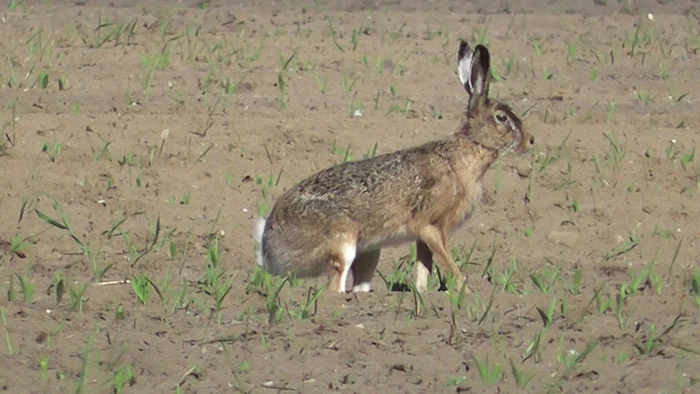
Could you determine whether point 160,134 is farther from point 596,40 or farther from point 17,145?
point 596,40

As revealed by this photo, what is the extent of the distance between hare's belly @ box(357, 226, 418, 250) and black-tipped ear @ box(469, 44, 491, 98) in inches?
35.6

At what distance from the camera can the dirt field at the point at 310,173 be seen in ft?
18.3

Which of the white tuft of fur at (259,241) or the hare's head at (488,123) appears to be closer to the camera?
the white tuft of fur at (259,241)

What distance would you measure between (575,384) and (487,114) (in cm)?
291

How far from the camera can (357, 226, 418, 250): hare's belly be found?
7.57 meters

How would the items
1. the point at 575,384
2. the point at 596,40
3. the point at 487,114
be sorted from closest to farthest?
the point at 575,384, the point at 487,114, the point at 596,40

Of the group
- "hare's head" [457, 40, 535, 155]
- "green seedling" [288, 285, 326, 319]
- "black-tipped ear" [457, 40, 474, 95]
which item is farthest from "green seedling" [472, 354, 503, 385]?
"black-tipped ear" [457, 40, 474, 95]

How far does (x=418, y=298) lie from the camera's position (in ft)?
21.3

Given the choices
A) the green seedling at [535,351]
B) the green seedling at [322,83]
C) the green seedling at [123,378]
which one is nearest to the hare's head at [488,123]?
the green seedling at [535,351]

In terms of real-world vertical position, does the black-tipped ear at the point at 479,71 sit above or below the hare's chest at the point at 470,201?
above

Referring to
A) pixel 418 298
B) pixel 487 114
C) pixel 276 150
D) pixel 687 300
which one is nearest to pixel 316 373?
pixel 418 298

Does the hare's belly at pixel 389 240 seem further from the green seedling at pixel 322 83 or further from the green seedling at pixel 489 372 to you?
the green seedling at pixel 322 83

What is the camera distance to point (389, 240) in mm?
7684

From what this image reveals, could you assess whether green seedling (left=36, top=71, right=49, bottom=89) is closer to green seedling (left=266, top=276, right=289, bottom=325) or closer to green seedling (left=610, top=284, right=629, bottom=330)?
green seedling (left=266, top=276, right=289, bottom=325)
